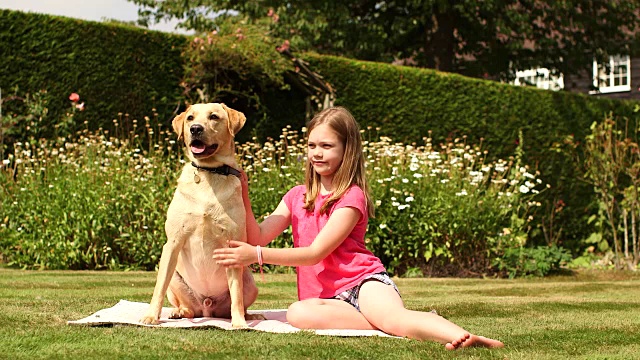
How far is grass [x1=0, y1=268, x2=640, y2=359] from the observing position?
314cm

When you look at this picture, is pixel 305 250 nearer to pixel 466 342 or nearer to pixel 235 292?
pixel 235 292

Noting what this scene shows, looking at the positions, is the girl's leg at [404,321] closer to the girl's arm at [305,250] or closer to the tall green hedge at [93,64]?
the girl's arm at [305,250]

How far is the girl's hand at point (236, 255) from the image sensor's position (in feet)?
12.0

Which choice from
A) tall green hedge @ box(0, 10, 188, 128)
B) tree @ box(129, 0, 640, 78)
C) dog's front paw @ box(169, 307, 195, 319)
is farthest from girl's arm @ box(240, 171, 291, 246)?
tree @ box(129, 0, 640, 78)

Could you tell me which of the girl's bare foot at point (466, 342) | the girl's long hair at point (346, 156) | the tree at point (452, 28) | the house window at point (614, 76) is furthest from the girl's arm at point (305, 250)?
the house window at point (614, 76)

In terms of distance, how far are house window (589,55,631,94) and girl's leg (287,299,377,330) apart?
57.0 ft

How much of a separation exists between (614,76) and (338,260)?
19.0m

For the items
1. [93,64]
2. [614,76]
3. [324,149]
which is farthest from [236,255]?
[614,76]

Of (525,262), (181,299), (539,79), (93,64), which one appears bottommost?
(525,262)

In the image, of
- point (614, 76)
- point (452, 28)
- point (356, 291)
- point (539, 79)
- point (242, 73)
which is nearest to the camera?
point (356, 291)

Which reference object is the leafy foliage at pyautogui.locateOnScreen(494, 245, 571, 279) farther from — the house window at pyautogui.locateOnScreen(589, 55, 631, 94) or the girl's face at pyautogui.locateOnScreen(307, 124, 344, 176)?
the house window at pyautogui.locateOnScreen(589, 55, 631, 94)

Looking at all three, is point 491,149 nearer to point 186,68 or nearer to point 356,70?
point 356,70

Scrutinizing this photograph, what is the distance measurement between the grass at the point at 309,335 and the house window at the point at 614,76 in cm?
1415

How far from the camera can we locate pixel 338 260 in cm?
400
